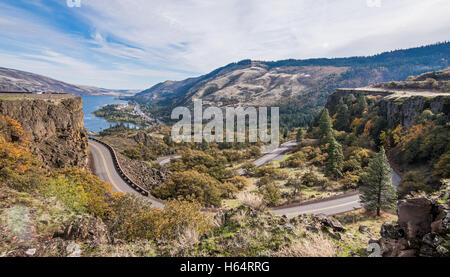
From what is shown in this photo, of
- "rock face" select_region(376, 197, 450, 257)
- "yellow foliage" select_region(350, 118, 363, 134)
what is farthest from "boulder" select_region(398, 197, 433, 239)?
"yellow foliage" select_region(350, 118, 363, 134)

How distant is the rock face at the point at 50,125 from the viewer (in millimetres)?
23500

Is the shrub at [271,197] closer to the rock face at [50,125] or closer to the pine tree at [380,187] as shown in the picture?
the pine tree at [380,187]

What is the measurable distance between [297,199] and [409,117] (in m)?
36.6

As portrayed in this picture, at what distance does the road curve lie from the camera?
2807cm

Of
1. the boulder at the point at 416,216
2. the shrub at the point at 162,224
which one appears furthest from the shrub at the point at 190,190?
the boulder at the point at 416,216

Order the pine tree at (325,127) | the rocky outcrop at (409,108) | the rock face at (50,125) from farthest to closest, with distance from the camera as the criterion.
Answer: the pine tree at (325,127), the rocky outcrop at (409,108), the rock face at (50,125)

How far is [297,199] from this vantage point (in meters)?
30.1

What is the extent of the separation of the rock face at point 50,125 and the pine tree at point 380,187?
3775 centimetres

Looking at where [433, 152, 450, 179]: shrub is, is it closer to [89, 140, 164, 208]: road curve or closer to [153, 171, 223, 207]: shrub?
[153, 171, 223, 207]: shrub

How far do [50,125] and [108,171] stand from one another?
10.4 metres

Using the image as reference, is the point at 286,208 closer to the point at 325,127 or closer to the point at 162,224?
the point at 162,224
